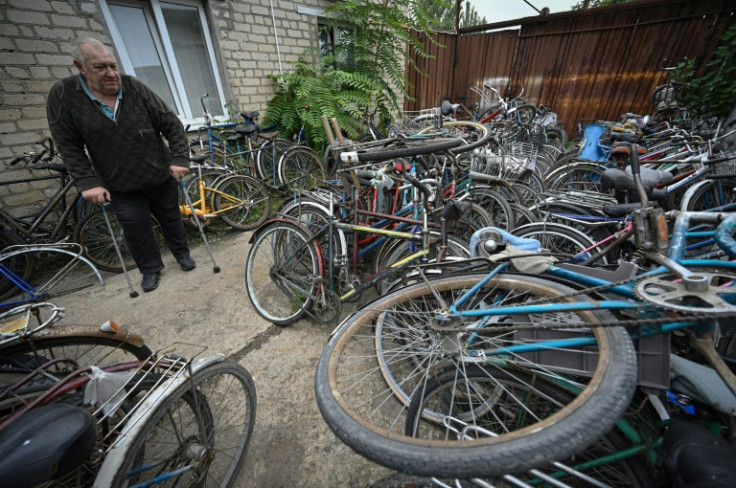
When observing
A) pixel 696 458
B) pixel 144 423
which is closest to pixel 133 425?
pixel 144 423

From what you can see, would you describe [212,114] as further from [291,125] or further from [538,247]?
[538,247]

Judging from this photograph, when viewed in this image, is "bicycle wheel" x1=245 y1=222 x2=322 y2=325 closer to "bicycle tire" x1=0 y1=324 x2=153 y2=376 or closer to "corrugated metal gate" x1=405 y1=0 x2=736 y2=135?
"bicycle tire" x1=0 y1=324 x2=153 y2=376

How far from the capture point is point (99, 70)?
7.70 ft

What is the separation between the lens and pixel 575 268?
1.38m

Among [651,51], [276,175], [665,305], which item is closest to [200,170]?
[276,175]

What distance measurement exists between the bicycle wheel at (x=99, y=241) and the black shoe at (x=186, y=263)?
501mm

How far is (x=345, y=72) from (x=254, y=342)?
19.7 feet

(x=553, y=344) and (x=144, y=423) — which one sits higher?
(x=553, y=344)

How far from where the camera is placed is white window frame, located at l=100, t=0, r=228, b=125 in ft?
14.3

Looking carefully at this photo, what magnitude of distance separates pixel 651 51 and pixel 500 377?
987 centimetres

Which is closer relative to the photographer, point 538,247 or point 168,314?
point 538,247

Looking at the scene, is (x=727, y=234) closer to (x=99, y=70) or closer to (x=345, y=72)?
(x=99, y=70)

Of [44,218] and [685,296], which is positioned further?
[44,218]

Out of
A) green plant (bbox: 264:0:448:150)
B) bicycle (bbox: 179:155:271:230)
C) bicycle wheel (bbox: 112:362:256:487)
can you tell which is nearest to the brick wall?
bicycle (bbox: 179:155:271:230)
